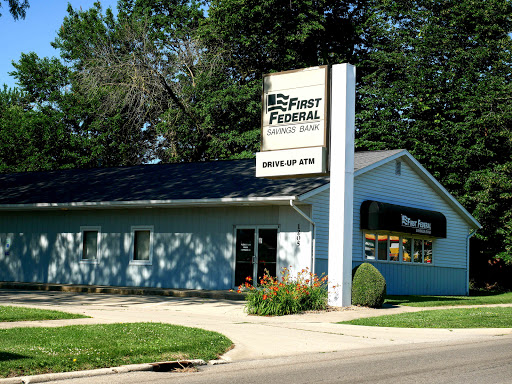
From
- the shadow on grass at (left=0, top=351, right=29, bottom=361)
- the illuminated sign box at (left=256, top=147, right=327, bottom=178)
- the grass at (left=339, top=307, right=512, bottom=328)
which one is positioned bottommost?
the grass at (left=339, top=307, right=512, bottom=328)

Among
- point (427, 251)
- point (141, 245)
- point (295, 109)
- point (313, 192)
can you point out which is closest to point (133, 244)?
point (141, 245)

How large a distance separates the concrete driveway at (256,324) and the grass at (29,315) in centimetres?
54

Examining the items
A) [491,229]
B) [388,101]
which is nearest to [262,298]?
[491,229]

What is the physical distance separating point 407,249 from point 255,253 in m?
7.67

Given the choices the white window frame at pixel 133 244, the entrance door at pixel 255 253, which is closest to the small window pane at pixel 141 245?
the white window frame at pixel 133 244

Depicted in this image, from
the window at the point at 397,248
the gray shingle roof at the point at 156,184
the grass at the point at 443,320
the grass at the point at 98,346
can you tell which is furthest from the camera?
the window at the point at 397,248

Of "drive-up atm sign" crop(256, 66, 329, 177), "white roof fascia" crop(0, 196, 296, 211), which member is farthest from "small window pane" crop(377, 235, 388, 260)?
"drive-up atm sign" crop(256, 66, 329, 177)

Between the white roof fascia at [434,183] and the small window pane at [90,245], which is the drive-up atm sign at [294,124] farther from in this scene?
the small window pane at [90,245]

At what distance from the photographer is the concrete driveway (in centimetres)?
1121

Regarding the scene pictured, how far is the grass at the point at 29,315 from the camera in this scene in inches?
512

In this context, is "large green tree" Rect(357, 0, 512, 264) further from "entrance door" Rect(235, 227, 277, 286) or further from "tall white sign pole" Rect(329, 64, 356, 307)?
"tall white sign pole" Rect(329, 64, 356, 307)

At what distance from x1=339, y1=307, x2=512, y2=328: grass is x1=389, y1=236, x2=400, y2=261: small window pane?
8169 mm

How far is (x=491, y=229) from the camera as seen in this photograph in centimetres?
3484

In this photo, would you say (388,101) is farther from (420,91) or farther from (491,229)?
(491,229)
